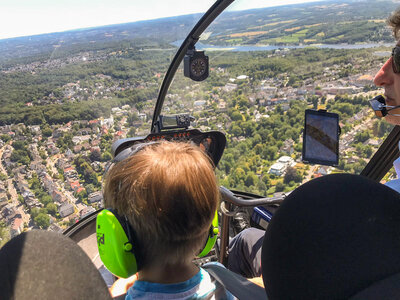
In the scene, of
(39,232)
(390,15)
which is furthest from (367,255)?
(390,15)

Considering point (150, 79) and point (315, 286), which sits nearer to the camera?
point (315, 286)

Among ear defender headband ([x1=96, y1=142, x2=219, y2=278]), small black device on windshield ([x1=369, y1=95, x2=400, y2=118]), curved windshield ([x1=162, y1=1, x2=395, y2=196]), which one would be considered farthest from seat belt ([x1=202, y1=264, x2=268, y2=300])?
curved windshield ([x1=162, y1=1, x2=395, y2=196])

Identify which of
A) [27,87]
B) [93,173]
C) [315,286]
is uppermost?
[27,87]

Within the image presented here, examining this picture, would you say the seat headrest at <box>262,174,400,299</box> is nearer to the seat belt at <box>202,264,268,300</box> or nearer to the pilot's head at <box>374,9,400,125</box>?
the seat belt at <box>202,264,268,300</box>

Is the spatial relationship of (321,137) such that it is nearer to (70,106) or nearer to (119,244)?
(119,244)

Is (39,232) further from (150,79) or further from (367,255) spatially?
(150,79)

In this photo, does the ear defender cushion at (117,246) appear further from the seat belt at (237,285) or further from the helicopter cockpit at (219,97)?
the helicopter cockpit at (219,97)

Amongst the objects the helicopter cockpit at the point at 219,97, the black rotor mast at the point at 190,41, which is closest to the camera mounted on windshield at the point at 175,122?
the helicopter cockpit at the point at 219,97
